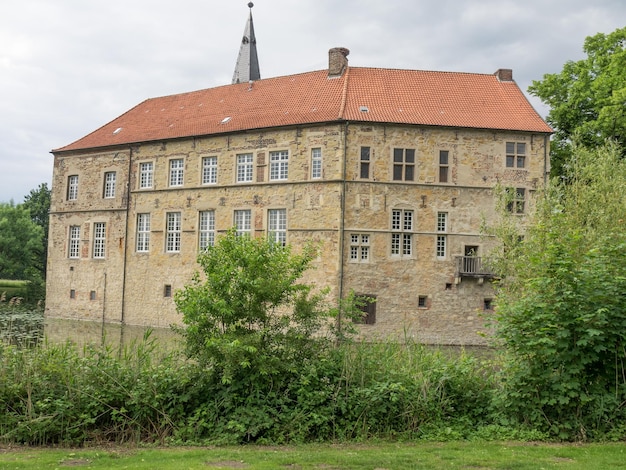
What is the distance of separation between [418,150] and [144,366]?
17.9 metres

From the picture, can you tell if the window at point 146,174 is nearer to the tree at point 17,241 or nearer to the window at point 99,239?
the window at point 99,239

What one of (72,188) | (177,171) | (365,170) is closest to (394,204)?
(365,170)

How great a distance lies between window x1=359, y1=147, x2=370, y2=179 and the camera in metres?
24.4

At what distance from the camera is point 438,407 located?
26.3 feet

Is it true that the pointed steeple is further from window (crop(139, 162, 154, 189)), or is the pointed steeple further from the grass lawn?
the grass lawn

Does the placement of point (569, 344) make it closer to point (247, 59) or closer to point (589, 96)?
point (589, 96)

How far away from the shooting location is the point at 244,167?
26750 mm

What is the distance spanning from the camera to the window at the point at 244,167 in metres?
26.6

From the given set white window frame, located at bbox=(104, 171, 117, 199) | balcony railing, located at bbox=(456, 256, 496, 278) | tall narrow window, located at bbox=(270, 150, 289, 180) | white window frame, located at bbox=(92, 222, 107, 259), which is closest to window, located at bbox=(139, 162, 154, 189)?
A: white window frame, located at bbox=(104, 171, 117, 199)

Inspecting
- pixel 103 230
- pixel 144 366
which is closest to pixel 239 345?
pixel 144 366

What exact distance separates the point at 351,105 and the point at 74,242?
15789 millimetres

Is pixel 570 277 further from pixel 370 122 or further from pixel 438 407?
pixel 370 122

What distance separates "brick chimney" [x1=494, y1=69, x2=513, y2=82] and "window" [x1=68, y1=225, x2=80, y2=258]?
21.1 m

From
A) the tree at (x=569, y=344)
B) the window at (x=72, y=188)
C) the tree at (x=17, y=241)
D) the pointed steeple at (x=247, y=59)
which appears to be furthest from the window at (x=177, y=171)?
the tree at (x=569, y=344)
